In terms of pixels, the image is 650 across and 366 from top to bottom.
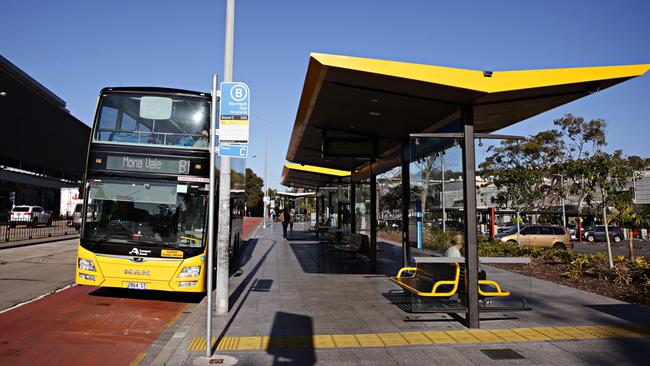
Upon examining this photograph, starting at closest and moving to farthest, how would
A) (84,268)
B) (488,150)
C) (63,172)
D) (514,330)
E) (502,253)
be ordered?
(514,330) → (84,268) → (502,253) → (488,150) → (63,172)

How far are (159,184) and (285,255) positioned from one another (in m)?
9.69

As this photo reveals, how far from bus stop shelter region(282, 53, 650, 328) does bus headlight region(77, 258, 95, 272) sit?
511 cm

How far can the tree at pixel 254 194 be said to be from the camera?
88950mm

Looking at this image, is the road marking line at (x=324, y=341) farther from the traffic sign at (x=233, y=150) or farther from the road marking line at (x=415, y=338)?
the traffic sign at (x=233, y=150)

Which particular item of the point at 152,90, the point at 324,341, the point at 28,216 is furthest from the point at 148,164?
the point at 28,216

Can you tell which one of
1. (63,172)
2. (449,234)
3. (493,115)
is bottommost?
(449,234)

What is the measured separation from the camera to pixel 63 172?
61.0 meters

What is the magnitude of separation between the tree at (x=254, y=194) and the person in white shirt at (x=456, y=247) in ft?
262

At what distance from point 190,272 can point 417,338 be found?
4.60m

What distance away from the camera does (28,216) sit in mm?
34469

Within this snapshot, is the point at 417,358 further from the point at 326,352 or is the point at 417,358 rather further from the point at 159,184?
the point at 159,184

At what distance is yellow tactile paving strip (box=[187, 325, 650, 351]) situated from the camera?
6.09m

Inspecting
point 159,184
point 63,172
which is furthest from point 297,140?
point 63,172

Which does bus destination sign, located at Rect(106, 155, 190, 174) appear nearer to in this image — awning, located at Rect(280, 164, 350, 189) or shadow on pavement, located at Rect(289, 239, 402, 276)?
shadow on pavement, located at Rect(289, 239, 402, 276)
